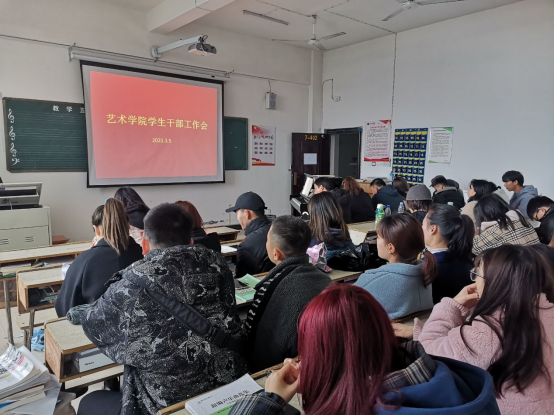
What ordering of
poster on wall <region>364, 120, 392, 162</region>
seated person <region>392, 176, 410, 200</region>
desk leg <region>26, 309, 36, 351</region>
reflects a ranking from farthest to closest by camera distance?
poster on wall <region>364, 120, 392, 162</region>
seated person <region>392, 176, 410, 200</region>
desk leg <region>26, 309, 36, 351</region>

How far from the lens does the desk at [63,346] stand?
149cm

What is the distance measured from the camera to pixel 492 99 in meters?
5.47

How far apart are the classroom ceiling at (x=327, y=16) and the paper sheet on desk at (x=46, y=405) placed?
14.0 feet

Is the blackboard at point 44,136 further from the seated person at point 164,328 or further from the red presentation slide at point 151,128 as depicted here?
the seated person at point 164,328

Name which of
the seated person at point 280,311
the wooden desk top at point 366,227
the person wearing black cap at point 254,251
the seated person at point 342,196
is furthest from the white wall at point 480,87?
the seated person at point 280,311

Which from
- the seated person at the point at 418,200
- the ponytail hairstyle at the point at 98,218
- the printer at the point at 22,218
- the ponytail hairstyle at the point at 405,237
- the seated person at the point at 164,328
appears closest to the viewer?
the seated person at the point at 164,328

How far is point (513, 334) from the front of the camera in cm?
108

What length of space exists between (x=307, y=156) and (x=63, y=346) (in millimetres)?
6519

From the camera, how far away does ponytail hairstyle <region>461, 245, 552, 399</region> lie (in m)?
1.04

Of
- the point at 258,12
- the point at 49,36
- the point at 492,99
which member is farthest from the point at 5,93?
the point at 492,99

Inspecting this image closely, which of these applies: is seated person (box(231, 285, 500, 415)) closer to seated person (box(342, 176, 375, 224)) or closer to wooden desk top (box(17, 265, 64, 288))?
wooden desk top (box(17, 265, 64, 288))

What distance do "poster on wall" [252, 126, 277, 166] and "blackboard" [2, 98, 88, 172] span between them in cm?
290

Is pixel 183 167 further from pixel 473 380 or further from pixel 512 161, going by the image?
pixel 473 380

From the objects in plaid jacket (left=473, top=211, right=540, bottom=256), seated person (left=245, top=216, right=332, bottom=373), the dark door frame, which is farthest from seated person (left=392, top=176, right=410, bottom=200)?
seated person (left=245, top=216, right=332, bottom=373)
